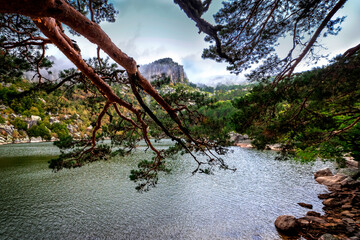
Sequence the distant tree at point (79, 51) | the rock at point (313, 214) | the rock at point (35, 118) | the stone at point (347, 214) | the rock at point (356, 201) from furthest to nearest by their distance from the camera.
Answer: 1. the rock at point (35, 118)
2. the rock at point (356, 201)
3. the rock at point (313, 214)
4. the stone at point (347, 214)
5. the distant tree at point (79, 51)

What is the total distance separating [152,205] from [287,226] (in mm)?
5289

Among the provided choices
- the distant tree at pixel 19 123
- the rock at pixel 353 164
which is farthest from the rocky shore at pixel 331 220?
the distant tree at pixel 19 123

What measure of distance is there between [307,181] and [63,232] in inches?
515

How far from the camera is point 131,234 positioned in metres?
5.32

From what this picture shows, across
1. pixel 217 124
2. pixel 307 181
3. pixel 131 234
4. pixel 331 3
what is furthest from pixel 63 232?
pixel 307 181

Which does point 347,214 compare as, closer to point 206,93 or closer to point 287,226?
point 287,226

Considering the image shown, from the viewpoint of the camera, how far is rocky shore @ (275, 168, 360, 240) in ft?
15.0

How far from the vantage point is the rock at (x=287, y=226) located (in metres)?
5.03

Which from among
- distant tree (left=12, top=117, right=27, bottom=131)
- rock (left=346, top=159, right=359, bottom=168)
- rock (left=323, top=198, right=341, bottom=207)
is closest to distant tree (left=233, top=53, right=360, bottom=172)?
rock (left=323, top=198, right=341, bottom=207)

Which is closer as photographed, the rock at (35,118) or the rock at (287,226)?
the rock at (287,226)

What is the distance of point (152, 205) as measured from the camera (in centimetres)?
728

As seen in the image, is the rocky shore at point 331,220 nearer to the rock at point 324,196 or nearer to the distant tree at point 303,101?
the rock at point 324,196

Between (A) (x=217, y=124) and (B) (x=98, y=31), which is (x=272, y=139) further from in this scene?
(B) (x=98, y=31)

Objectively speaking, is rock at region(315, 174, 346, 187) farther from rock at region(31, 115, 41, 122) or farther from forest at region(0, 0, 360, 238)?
rock at region(31, 115, 41, 122)
